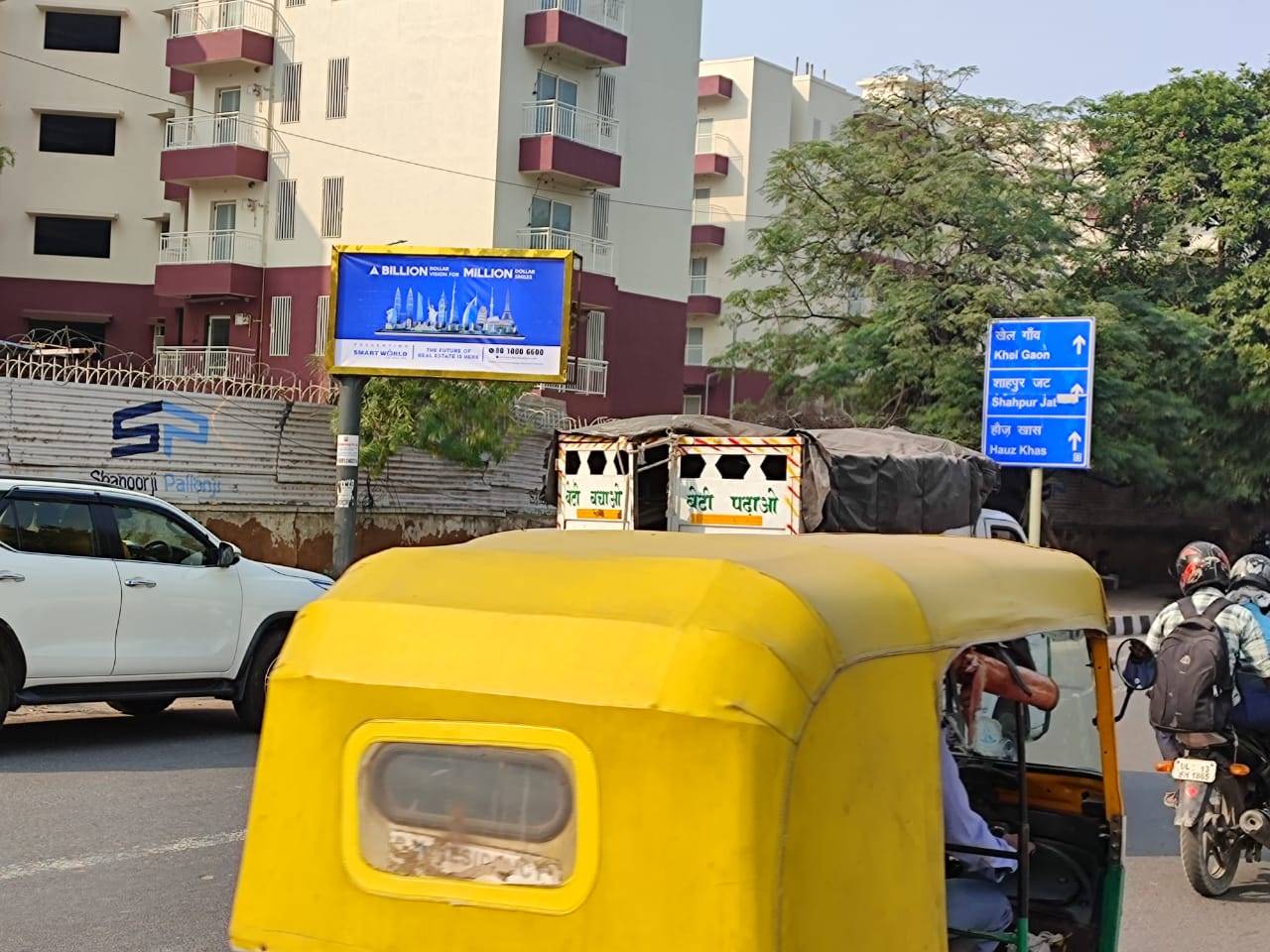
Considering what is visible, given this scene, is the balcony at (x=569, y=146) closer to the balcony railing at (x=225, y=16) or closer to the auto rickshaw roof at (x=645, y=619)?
the balcony railing at (x=225, y=16)

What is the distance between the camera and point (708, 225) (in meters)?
47.0

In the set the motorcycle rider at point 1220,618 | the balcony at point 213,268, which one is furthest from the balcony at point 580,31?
the motorcycle rider at point 1220,618

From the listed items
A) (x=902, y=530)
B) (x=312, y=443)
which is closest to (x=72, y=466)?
(x=312, y=443)

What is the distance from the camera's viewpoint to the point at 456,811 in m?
3.06

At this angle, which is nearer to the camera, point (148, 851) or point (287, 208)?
point (148, 851)

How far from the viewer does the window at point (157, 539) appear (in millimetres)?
10492

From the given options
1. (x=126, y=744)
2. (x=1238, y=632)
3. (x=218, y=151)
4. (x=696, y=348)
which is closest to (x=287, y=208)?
(x=218, y=151)

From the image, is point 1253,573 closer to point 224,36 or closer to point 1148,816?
point 1148,816

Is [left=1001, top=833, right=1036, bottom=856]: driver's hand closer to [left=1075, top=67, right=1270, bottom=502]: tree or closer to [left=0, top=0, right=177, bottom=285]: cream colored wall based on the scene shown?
[left=1075, top=67, right=1270, bottom=502]: tree

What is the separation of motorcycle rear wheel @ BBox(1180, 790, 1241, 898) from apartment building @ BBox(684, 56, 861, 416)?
126ft

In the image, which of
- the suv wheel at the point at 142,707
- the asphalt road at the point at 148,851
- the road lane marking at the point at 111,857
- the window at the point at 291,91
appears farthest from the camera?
the window at the point at 291,91

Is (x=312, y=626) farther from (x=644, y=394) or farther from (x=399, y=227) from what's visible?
(x=644, y=394)

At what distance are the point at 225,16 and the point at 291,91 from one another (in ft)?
8.10

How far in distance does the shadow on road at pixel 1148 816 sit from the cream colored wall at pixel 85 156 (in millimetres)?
31800
